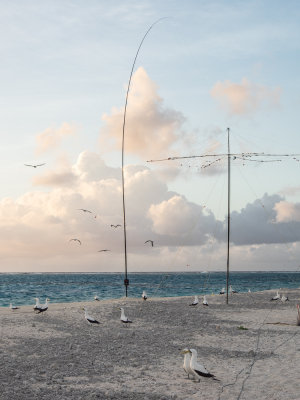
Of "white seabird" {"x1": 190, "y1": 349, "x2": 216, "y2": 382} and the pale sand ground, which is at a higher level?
"white seabird" {"x1": 190, "y1": 349, "x2": 216, "y2": 382}

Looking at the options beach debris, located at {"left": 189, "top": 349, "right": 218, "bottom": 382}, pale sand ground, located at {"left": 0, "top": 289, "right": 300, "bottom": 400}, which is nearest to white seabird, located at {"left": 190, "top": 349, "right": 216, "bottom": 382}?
beach debris, located at {"left": 189, "top": 349, "right": 218, "bottom": 382}

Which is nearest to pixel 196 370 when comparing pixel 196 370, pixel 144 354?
pixel 196 370

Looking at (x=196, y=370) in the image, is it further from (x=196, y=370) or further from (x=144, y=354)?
(x=144, y=354)

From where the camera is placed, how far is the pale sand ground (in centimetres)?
1351

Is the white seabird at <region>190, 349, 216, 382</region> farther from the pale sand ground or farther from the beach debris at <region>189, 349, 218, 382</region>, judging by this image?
the pale sand ground

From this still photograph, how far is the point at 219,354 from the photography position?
18.5 meters

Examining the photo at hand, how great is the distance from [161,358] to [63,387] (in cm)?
A: 487

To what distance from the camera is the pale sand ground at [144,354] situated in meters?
13.5

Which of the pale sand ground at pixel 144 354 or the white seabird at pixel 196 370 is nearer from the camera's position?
the pale sand ground at pixel 144 354

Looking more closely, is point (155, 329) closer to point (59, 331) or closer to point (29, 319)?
point (59, 331)

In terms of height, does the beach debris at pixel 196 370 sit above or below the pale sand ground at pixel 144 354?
above

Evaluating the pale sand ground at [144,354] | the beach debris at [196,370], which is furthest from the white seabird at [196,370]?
the pale sand ground at [144,354]

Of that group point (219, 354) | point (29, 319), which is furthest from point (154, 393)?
point (29, 319)

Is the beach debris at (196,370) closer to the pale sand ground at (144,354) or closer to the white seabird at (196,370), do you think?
the white seabird at (196,370)
